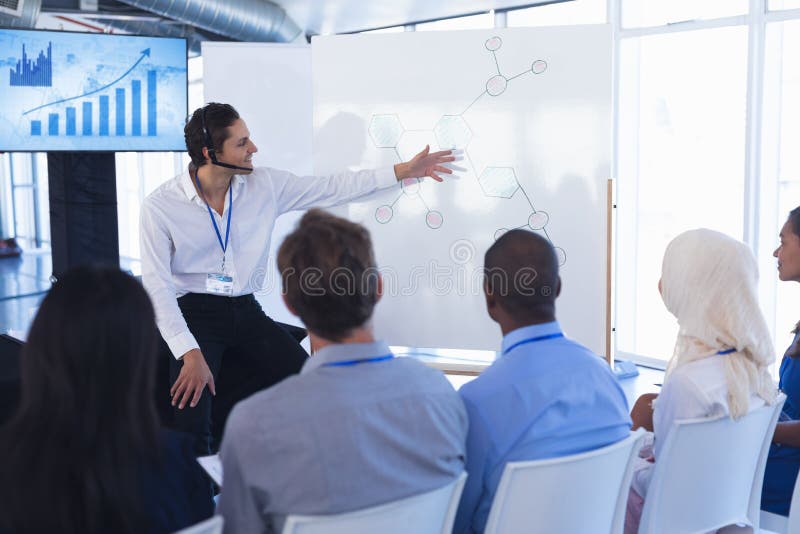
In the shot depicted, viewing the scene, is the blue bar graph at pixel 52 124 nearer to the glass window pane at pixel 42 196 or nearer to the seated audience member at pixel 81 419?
the seated audience member at pixel 81 419

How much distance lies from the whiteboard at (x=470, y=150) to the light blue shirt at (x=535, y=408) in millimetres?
1695

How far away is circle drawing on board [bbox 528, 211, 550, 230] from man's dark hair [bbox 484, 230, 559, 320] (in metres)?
1.61

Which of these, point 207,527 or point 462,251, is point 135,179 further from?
point 207,527

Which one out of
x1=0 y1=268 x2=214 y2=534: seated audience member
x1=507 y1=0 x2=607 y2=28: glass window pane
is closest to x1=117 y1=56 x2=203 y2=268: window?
x1=507 y1=0 x2=607 y2=28: glass window pane

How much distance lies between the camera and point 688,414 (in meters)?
1.82

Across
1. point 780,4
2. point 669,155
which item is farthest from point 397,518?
point 669,155

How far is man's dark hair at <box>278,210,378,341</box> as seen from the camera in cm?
144

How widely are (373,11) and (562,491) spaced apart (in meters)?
6.45

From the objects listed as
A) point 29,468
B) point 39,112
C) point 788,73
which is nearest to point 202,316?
point 29,468

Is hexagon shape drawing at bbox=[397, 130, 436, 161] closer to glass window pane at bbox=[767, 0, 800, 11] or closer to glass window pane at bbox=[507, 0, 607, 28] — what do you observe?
glass window pane at bbox=[767, 0, 800, 11]

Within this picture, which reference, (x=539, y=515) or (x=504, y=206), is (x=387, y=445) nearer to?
(x=539, y=515)

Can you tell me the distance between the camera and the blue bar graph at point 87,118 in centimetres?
470

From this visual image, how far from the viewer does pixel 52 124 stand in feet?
15.3

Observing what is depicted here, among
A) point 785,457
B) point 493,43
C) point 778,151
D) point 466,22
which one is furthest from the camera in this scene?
point 466,22
